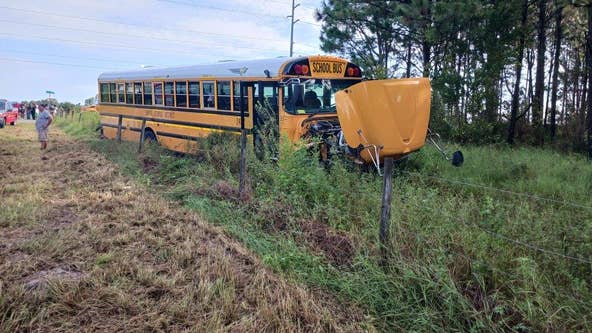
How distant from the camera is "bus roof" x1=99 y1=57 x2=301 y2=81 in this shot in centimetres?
842

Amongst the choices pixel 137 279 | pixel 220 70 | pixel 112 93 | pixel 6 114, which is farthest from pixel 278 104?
pixel 6 114

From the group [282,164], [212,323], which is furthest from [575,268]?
[282,164]

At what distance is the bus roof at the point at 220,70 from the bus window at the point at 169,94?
0.65 feet

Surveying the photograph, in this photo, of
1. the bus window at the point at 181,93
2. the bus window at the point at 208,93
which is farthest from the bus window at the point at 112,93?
the bus window at the point at 208,93

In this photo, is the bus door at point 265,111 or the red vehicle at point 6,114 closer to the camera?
the bus door at point 265,111

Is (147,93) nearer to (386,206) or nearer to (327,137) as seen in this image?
(327,137)

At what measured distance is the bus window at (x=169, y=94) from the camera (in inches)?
435

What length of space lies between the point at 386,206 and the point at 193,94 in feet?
25.2

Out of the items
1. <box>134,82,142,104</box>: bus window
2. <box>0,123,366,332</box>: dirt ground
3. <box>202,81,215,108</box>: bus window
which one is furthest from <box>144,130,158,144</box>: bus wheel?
<box>0,123,366,332</box>: dirt ground

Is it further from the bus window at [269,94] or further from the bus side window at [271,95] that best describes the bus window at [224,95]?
the bus side window at [271,95]

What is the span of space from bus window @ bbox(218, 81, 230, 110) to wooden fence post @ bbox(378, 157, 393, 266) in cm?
622

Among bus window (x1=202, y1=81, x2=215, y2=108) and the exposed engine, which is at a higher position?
bus window (x1=202, y1=81, x2=215, y2=108)

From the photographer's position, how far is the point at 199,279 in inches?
137

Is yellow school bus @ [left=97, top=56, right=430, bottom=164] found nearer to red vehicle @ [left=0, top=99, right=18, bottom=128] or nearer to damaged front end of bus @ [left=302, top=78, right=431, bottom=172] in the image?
damaged front end of bus @ [left=302, top=78, right=431, bottom=172]
